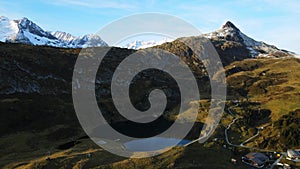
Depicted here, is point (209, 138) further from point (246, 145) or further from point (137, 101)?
point (137, 101)

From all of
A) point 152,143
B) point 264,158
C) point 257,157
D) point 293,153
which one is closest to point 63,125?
point 152,143

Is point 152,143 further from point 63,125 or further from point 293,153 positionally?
point 293,153

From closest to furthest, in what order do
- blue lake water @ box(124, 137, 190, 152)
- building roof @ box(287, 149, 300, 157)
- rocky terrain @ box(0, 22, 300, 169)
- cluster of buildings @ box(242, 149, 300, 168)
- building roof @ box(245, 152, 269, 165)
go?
rocky terrain @ box(0, 22, 300, 169), cluster of buildings @ box(242, 149, 300, 168), building roof @ box(245, 152, 269, 165), building roof @ box(287, 149, 300, 157), blue lake water @ box(124, 137, 190, 152)

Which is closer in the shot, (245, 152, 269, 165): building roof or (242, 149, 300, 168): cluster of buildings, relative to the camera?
(242, 149, 300, 168): cluster of buildings

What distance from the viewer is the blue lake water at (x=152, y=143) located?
309 ft

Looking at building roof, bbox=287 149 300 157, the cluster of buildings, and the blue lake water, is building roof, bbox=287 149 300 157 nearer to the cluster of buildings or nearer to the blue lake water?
the cluster of buildings

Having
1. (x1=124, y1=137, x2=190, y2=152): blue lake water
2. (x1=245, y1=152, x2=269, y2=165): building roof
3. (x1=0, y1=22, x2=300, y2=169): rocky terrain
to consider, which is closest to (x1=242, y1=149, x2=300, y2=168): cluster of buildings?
(x1=245, y1=152, x2=269, y2=165): building roof

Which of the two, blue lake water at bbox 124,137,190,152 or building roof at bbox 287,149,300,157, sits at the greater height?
blue lake water at bbox 124,137,190,152

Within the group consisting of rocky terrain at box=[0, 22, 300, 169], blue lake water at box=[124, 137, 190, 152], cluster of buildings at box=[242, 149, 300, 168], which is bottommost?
cluster of buildings at box=[242, 149, 300, 168]

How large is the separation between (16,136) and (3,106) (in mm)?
20421

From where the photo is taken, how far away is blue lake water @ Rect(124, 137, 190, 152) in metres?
94.1

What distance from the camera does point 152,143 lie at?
10112cm

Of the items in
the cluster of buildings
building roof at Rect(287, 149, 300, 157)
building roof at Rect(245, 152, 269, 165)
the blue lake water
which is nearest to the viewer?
the cluster of buildings

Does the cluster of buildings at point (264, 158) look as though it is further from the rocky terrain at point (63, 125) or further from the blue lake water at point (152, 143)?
the blue lake water at point (152, 143)
